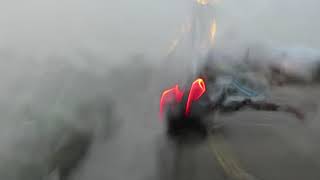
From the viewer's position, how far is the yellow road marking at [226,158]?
5.40m

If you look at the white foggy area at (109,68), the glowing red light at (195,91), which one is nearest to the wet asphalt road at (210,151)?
the white foggy area at (109,68)

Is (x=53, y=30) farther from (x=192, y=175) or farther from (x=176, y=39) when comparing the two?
(x=192, y=175)

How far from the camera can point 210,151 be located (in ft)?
18.7

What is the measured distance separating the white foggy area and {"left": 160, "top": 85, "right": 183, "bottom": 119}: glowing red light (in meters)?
0.10

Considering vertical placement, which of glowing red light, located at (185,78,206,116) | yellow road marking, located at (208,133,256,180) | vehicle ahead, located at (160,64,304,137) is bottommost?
yellow road marking, located at (208,133,256,180)

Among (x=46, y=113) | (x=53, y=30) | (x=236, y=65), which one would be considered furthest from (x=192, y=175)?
(x=53, y=30)

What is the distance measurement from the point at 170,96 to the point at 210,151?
77cm

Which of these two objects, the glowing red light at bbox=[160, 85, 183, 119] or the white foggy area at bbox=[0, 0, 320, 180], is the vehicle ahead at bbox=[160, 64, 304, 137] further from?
the white foggy area at bbox=[0, 0, 320, 180]

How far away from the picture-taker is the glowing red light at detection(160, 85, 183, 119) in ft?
19.6

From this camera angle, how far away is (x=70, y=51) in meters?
7.00

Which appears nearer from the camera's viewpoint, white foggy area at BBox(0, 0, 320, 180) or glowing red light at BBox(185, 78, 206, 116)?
white foggy area at BBox(0, 0, 320, 180)


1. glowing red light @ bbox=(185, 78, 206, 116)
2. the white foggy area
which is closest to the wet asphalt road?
the white foggy area

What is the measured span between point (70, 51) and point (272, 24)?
236cm

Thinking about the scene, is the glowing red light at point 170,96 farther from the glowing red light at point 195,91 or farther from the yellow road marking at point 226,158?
the yellow road marking at point 226,158
